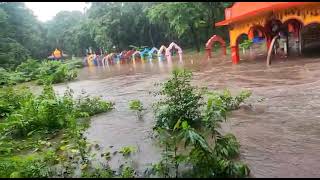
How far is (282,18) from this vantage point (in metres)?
15.2

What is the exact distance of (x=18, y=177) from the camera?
470 centimetres

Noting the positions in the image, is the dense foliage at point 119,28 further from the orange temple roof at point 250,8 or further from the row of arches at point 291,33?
the orange temple roof at point 250,8

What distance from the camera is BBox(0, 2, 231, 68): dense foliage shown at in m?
31.8

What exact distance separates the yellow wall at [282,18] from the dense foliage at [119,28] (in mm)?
11278

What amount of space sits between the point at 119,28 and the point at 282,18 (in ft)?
98.8

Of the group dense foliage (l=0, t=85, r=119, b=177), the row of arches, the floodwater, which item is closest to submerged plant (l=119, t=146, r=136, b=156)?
the floodwater

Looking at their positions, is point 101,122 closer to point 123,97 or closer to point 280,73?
point 123,97

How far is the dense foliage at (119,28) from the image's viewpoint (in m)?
31.8

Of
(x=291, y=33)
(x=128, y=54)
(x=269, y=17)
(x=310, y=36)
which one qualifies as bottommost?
(x=128, y=54)

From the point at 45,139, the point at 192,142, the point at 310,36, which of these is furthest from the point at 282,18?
the point at 192,142

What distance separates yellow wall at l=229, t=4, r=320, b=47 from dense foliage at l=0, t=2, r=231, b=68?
37.0 ft

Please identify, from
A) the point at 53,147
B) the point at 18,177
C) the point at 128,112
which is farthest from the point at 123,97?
the point at 18,177

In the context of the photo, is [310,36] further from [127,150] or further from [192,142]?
[192,142]

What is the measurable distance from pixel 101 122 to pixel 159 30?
39038 mm
